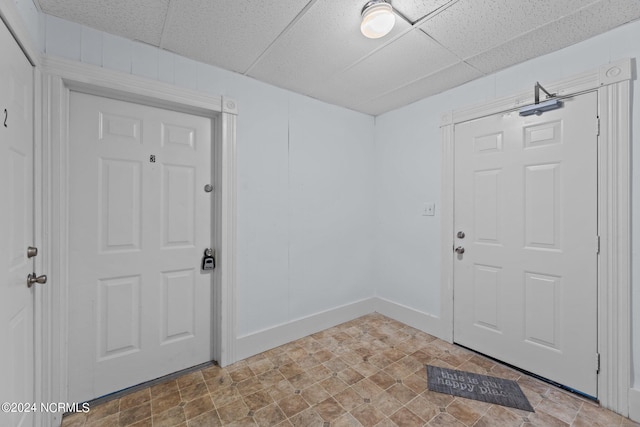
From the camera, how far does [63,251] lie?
1641 millimetres

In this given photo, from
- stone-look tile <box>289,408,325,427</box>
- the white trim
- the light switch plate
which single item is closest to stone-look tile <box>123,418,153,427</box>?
stone-look tile <box>289,408,325,427</box>

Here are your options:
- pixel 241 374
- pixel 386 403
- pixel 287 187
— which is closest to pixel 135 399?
pixel 241 374

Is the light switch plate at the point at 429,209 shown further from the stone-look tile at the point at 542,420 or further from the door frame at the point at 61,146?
the door frame at the point at 61,146

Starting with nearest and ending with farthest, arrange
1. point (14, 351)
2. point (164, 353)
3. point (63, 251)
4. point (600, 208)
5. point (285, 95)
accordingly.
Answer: point (14, 351)
point (63, 251)
point (600, 208)
point (164, 353)
point (285, 95)

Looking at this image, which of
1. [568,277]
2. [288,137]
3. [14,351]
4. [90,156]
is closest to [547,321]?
[568,277]

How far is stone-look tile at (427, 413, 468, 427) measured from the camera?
1611mm

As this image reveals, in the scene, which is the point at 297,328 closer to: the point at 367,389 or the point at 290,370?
the point at 290,370

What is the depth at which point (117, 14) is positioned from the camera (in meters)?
1.60

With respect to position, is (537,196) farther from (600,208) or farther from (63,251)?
(63,251)

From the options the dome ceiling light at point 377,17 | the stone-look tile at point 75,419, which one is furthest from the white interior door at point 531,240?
the stone-look tile at point 75,419

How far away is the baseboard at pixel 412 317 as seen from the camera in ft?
8.83

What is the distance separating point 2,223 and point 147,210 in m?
0.85

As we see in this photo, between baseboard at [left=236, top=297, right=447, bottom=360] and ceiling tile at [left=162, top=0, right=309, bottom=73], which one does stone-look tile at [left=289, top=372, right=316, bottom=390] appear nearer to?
baseboard at [left=236, top=297, right=447, bottom=360]

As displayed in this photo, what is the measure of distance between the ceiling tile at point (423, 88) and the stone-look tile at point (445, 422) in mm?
2486
